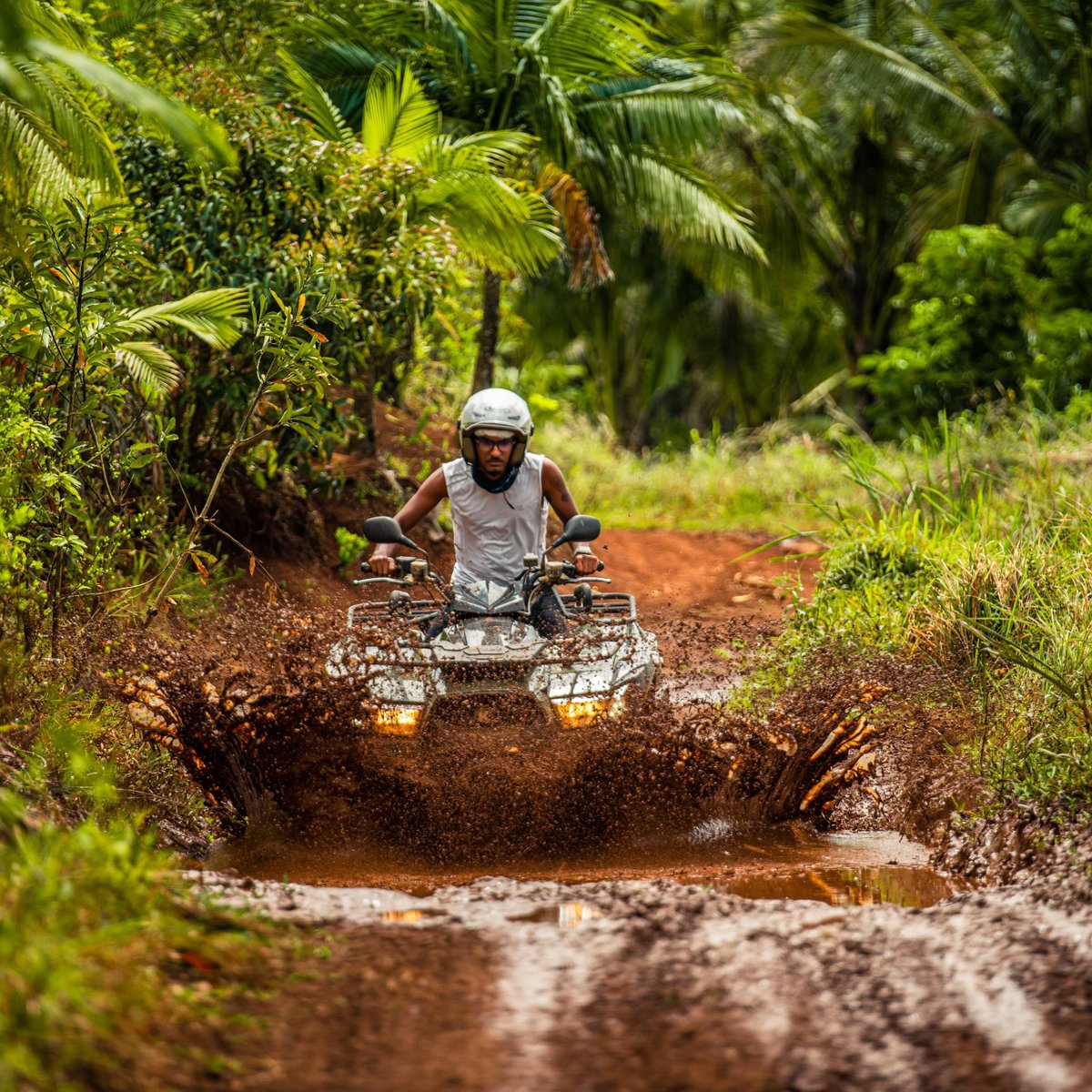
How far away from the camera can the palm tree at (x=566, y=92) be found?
14188 mm

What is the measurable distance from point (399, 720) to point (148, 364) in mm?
3432

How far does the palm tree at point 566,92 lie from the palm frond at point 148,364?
223 inches

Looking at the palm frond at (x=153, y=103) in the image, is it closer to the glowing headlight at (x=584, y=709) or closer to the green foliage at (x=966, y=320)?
the glowing headlight at (x=584, y=709)

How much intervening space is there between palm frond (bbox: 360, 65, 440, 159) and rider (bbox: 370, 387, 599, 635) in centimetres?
591

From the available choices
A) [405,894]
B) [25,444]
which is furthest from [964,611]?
[25,444]

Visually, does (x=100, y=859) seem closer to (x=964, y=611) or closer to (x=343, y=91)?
(x=964, y=611)

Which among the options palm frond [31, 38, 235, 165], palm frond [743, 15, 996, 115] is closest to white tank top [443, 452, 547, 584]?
palm frond [31, 38, 235, 165]

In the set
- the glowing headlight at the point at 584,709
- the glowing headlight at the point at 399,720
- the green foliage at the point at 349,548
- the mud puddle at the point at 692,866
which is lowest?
the mud puddle at the point at 692,866

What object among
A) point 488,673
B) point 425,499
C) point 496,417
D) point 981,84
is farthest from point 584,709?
point 981,84

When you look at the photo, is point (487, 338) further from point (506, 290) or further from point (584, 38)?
point (506, 290)

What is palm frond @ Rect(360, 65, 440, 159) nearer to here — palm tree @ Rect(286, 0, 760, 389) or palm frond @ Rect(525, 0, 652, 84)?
palm tree @ Rect(286, 0, 760, 389)

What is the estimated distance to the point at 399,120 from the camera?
12812mm

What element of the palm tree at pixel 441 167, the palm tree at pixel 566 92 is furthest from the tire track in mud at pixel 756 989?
the palm tree at pixel 566 92

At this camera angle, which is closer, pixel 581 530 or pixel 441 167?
pixel 581 530
